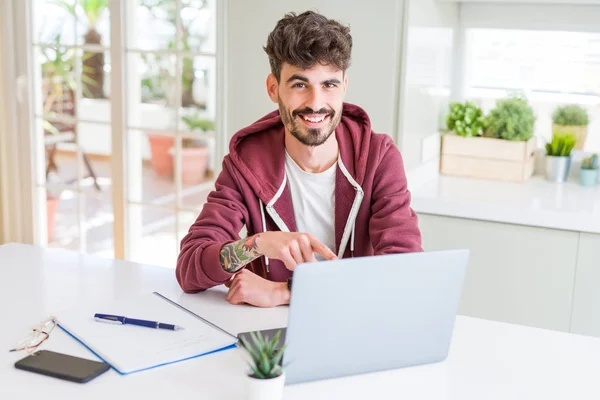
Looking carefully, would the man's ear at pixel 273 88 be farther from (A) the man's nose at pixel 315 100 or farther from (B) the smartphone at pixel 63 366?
(B) the smartphone at pixel 63 366

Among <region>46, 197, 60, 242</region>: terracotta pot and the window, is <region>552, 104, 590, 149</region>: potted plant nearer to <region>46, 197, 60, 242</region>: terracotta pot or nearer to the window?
the window

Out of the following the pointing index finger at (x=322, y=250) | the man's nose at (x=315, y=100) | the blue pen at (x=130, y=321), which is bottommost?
the blue pen at (x=130, y=321)

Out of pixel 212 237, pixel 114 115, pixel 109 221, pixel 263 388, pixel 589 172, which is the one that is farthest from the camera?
pixel 109 221

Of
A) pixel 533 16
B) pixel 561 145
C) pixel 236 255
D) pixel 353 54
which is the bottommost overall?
pixel 236 255

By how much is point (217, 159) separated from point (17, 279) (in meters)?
1.51

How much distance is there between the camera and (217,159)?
329cm

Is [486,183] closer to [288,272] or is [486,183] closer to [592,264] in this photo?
[592,264]

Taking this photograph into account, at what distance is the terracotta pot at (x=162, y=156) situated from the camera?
7.19m

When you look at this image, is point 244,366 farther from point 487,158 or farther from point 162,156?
point 162,156

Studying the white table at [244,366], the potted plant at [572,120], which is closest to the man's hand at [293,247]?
the white table at [244,366]

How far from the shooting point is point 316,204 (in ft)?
6.87

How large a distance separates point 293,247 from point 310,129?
47 centimetres

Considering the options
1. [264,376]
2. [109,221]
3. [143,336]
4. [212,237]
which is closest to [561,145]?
[212,237]

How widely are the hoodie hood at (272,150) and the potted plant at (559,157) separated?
4.48 feet
